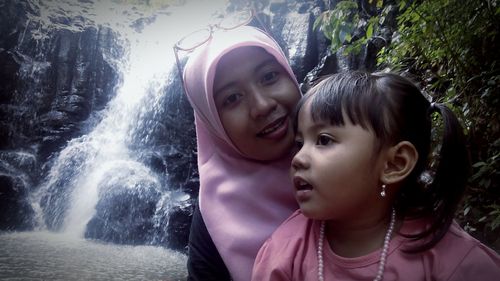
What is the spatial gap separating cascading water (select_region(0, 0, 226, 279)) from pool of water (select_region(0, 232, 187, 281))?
9 cm

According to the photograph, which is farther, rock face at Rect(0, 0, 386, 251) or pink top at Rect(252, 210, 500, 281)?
rock face at Rect(0, 0, 386, 251)

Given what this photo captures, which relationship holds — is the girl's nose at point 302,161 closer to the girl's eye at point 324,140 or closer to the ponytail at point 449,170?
the girl's eye at point 324,140

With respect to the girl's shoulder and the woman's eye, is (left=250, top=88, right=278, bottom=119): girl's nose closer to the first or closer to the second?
the woman's eye

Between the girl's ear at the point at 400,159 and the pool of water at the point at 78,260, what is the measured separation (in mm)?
3651

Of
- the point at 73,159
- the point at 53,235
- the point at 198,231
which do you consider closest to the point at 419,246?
the point at 198,231

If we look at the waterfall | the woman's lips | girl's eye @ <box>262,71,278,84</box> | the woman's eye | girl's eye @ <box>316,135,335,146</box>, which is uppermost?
the waterfall

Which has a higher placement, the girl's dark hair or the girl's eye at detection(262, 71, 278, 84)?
the girl's eye at detection(262, 71, 278, 84)

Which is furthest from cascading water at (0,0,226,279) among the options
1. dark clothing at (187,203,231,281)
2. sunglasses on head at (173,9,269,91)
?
sunglasses on head at (173,9,269,91)

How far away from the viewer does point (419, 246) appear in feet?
2.69

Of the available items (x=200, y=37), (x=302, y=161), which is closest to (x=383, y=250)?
(x=302, y=161)

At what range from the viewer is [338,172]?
2.83ft

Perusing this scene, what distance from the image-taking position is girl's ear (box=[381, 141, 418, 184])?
0.89 m

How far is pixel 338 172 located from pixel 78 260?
→ 4.65 meters

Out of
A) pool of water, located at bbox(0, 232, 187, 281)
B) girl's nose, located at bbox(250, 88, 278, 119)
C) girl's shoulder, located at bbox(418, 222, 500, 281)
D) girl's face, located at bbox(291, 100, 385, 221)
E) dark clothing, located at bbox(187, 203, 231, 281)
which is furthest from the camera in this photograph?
pool of water, located at bbox(0, 232, 187, 281)
